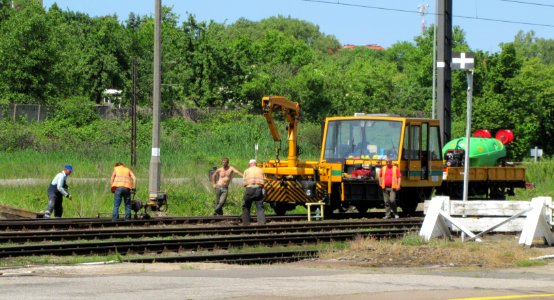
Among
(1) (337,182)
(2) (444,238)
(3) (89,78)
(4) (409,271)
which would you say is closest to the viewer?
(4) (409,271)

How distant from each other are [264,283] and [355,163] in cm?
1722

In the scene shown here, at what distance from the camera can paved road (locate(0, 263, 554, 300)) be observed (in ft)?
40.7

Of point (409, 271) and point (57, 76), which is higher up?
point (57, 76)

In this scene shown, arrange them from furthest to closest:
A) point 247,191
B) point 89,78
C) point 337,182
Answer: point 89,78, point 337,182, point 247,191

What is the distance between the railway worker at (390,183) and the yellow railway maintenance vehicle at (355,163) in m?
0.79

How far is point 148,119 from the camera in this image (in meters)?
67.9

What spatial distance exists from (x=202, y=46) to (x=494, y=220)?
62422 mm

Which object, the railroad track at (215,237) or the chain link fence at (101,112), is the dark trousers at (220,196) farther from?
the chain link fence at (101,112)

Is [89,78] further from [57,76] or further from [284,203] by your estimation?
[284,203]

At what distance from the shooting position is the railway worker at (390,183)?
29.0 metres

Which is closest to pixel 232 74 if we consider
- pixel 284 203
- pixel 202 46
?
pixel 202 46

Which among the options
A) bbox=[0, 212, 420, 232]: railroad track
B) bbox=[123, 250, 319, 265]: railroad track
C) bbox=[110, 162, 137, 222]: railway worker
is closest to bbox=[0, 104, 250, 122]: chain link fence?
bbox=[0, 212, 420, 232]: railroad track

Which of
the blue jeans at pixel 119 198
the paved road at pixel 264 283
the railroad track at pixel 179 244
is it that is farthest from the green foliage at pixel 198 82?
the paved road at pixel 264 283

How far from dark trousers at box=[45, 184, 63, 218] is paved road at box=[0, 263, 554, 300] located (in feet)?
39.8
